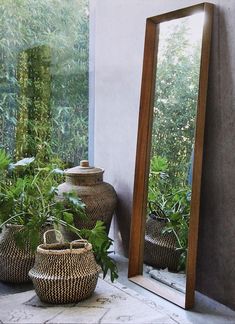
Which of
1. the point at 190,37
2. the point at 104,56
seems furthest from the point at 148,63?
the point at 104,56

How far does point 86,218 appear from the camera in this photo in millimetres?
2975

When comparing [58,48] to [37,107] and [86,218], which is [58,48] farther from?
[86,218]

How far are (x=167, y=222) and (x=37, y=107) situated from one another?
143 centimetres

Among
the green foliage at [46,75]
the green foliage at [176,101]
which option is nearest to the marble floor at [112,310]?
the green foliage at [176,101]

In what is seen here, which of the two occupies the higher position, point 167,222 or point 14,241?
point 167,222

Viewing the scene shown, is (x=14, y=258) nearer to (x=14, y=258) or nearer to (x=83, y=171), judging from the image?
(x=14, y=258)

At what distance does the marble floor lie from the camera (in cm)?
225

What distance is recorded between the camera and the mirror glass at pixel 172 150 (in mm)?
2578

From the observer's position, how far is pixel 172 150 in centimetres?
271

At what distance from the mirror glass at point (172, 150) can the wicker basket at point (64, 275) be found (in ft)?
1.65

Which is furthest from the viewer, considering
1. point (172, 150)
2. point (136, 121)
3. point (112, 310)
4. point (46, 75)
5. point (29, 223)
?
point (46, 75)

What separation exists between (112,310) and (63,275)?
32 cm

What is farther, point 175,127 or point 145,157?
point 145,157

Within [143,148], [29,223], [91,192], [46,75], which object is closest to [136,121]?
[143,148]
